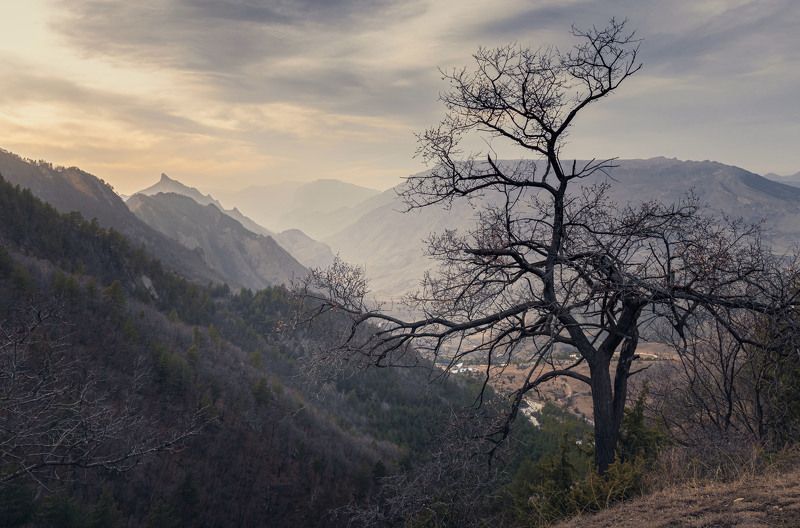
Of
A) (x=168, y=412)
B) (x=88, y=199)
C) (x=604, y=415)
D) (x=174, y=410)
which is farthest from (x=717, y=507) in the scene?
(x=88, y=199)

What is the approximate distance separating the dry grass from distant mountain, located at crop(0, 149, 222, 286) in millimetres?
127579

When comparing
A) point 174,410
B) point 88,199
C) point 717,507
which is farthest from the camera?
point 88,199

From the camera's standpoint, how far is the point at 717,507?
5.93 m

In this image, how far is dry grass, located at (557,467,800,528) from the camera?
543 cm

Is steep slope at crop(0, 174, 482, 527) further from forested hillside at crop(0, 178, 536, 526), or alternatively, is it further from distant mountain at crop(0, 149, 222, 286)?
distant mountain at crop(0, 149, 222, 286)

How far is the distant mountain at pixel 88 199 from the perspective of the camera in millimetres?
127750

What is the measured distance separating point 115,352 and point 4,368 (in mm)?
44534

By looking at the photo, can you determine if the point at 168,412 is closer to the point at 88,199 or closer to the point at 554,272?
the point at 554,272

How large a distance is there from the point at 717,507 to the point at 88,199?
166m

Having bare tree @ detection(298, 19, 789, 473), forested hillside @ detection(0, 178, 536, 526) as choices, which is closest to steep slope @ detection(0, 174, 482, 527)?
forested hillside @ detection(0, 178, 536, 526)

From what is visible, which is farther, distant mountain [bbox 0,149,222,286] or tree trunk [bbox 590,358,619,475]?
distant mountain [bbox 0,149,222,286]

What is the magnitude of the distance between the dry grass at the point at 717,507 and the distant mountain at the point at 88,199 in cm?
12758

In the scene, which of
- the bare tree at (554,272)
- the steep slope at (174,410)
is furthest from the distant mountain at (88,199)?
the bare tree at (554,272)

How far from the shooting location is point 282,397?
2393 inches
